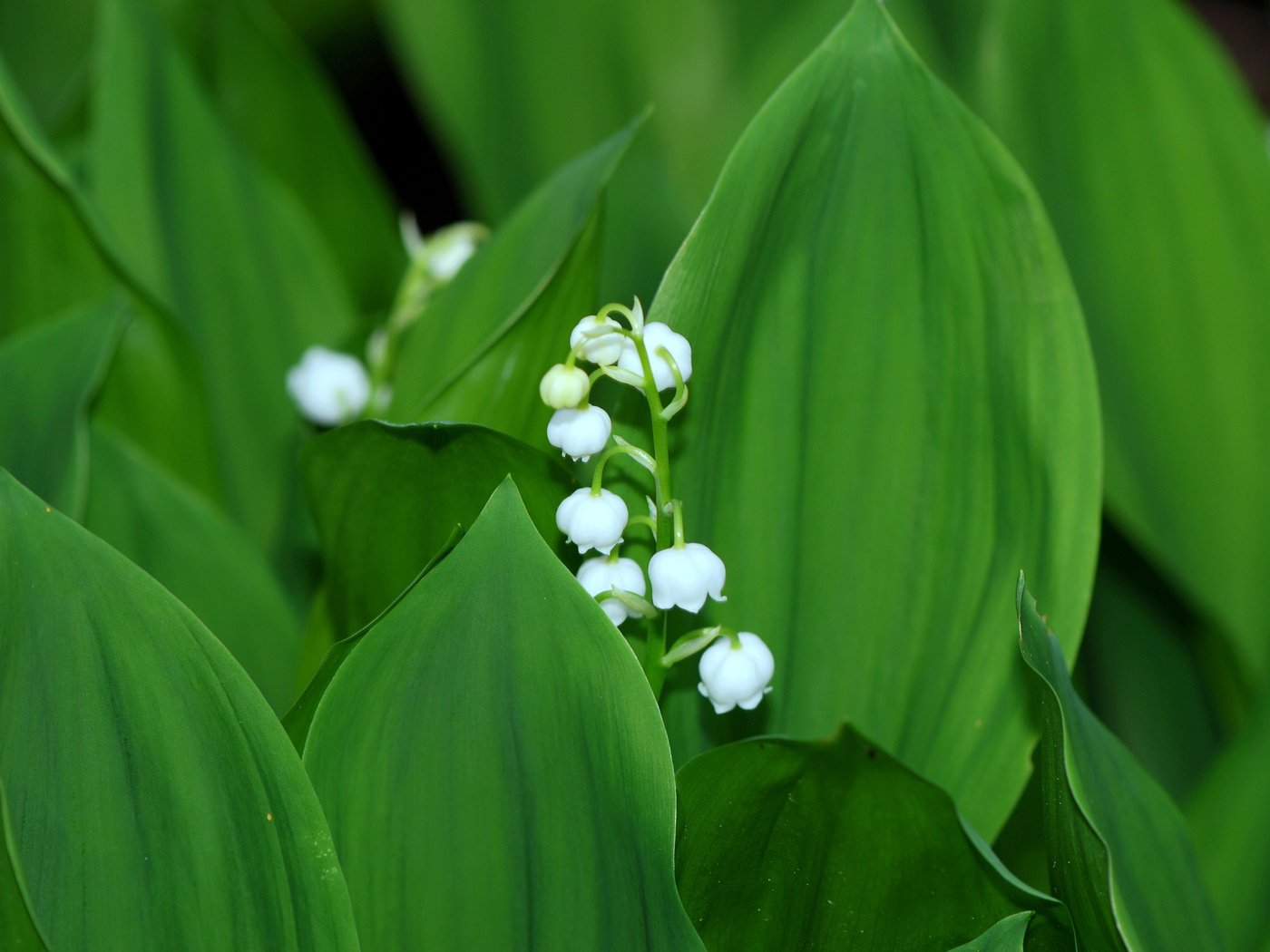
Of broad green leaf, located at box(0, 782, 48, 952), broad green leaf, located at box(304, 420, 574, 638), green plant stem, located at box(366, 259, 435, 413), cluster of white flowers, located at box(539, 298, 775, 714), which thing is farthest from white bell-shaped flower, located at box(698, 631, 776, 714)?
green plant stem, located at box(366, 259, 435, 413)

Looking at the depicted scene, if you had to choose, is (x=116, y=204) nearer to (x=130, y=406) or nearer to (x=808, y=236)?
(x=130, y=406)

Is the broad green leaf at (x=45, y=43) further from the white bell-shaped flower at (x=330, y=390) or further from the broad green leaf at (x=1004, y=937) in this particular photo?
the broad green leaf at (x=1004, y=937)

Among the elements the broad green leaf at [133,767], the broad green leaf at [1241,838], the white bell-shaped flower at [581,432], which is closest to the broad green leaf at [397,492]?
the white bell-shaped flower at [581,432]

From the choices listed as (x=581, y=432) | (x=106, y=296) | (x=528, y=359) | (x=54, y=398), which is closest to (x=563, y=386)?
(x=581, y=432)

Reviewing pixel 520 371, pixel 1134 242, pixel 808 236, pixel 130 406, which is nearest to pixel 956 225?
pixel 808 236

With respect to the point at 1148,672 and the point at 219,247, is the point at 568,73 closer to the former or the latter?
the point at 219,247

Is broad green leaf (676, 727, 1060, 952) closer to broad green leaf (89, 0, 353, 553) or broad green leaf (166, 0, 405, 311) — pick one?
broad green leaf (89, 0, 353, 553)
